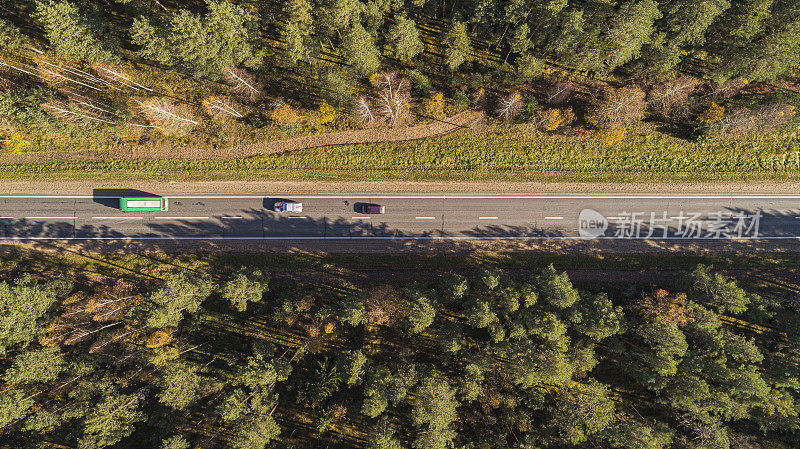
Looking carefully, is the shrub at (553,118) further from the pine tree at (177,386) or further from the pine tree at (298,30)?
the pine tree at (177,386)

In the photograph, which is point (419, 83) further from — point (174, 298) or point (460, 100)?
point (174, 298)

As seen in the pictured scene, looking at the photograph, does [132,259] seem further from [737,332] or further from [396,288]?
[737,332]

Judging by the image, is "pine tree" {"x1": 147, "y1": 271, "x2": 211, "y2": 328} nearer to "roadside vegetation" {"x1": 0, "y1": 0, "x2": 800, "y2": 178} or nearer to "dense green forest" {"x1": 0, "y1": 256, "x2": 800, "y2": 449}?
"dense green forest" {"x1": 0, "y1": 256, "x2": 800, "y2": 449}

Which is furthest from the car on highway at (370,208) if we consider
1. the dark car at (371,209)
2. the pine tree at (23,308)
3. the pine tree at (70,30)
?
Answer: the pine tree at (23,308)

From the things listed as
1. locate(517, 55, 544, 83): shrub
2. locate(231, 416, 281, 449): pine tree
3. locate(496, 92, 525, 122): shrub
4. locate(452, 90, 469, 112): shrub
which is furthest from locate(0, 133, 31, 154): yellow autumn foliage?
locate(517, 55, 544, 83): shrub

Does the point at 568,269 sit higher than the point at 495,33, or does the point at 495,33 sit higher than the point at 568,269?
the point at 495,33

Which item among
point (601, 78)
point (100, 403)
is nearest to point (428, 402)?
point (100, 403)
